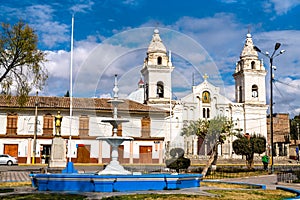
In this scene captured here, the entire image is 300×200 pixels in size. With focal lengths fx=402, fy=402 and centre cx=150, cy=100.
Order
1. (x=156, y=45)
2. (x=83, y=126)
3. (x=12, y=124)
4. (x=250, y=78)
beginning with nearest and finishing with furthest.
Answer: (x=12, y=124) → (x=83, y=126) → (x=156, y=45) → (x=250, y=78)

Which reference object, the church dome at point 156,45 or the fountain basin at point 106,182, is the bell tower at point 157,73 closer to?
the church dome at point 156,45

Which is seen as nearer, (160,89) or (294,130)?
(160,89)

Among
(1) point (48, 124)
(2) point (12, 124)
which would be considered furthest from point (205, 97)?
(2) point (12, 124)

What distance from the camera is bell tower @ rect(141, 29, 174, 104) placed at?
174 feet

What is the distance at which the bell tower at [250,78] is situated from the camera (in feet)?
194

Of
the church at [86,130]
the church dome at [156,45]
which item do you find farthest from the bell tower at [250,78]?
the church dome at [156,45]

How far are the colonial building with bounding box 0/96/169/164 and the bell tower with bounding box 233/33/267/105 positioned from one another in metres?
22.4

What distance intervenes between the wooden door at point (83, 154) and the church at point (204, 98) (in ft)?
45.4

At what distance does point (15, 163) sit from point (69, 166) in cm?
1851

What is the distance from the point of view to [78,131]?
39.2 metres

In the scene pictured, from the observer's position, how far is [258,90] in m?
59.8

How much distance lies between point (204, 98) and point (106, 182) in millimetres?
46849

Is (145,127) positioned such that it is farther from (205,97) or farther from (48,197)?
(48,197)

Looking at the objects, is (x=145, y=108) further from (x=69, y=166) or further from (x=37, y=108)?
(x=69, y=166)
